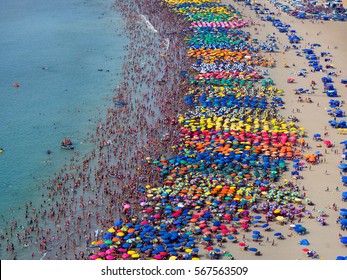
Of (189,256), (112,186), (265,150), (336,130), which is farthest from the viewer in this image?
(336,130)

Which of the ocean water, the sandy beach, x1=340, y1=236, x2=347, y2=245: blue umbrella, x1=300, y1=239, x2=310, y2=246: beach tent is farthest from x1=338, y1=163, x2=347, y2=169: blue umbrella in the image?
the ocean water

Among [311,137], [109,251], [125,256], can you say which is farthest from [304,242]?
[311,137]

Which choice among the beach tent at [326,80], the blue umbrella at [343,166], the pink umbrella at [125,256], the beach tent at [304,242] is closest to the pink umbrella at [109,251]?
→ the pink umbrella at [125,256]

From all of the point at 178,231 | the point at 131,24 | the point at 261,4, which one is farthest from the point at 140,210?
the point at 261,4

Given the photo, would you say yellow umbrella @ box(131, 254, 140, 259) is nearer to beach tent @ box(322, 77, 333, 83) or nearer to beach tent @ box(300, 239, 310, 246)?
beach tent @ box(300, 239, 310, 246)

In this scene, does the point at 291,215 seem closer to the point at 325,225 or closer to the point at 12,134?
the point at 325,225

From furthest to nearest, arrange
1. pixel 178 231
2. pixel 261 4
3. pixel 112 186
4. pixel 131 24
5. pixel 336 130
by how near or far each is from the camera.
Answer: pixel 261 4, pixel 131 24, pixel 336 130, pixel 112 186, pixel 178 231

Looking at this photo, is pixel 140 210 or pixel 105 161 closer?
pixel 140 210

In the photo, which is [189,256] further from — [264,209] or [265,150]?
[265,150]
